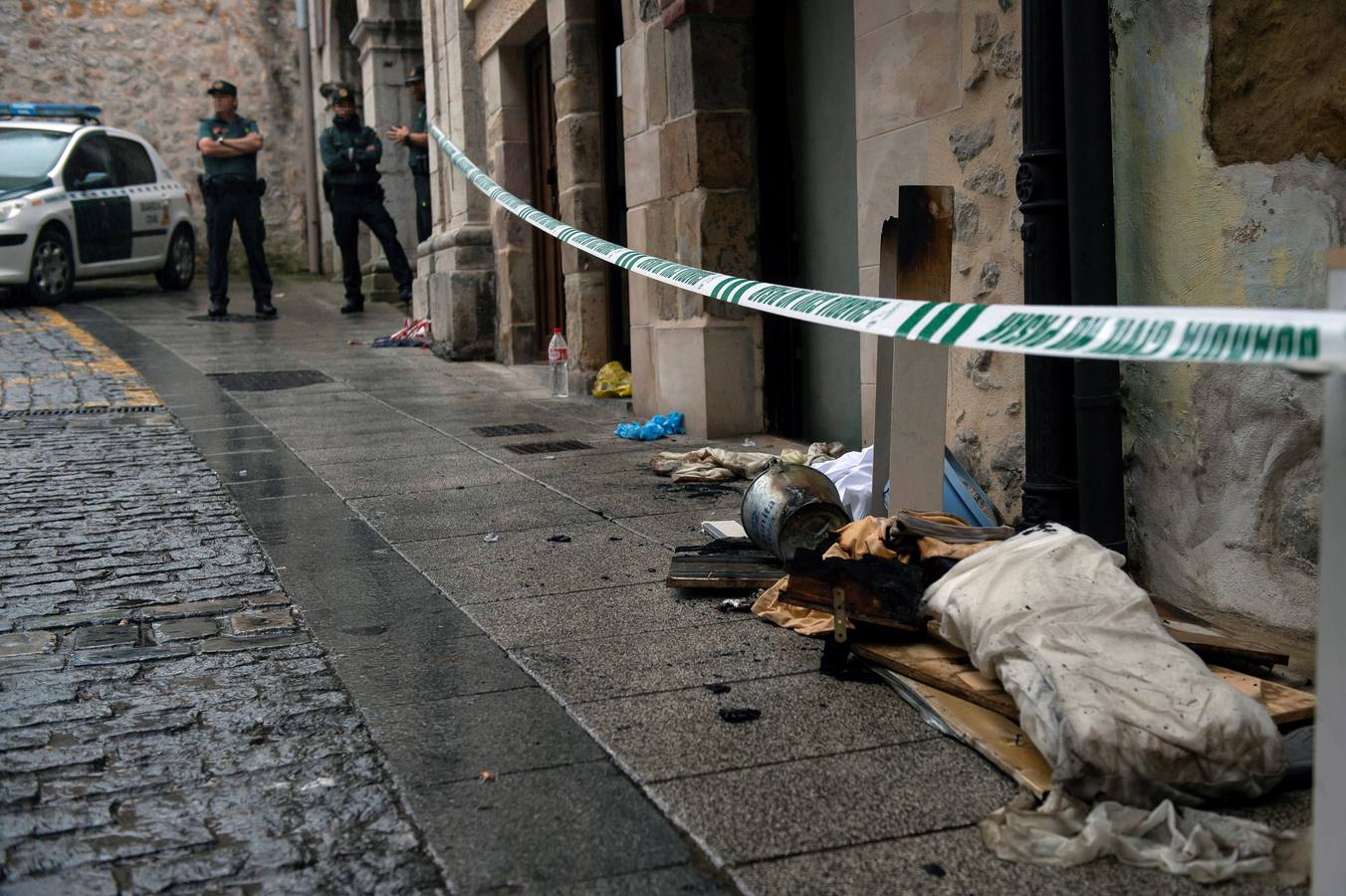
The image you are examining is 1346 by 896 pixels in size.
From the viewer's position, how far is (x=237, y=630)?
3988 mm

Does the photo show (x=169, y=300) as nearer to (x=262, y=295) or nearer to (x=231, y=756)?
(x=262, y=295)

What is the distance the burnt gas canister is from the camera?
4266mm

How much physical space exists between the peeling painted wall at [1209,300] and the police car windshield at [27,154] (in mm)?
13377

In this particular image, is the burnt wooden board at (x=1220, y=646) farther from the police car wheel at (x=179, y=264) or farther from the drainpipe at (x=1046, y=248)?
the police car wheel at (x=179, y=264)

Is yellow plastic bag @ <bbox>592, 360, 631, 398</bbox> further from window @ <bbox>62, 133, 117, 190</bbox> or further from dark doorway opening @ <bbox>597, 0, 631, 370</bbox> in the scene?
window @ <bbox>62, 133, 117, 190</bbox>

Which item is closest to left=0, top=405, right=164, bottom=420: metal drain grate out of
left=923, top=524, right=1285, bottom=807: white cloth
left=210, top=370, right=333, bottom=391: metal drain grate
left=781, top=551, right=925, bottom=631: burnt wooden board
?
left=210, top=370, right=333, bottom=391: metal drain grate

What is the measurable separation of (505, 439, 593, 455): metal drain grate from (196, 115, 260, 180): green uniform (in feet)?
26.1

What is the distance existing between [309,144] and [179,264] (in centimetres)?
438

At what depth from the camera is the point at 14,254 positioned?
14422 millimetres

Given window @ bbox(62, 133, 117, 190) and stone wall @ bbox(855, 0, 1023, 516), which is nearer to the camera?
stone wall @ bbox(855, 0, 1023, 516)

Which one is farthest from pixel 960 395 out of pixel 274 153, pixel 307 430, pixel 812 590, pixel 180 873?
pixel 274 153

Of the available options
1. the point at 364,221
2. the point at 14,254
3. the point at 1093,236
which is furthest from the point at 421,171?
the point at 1093,236

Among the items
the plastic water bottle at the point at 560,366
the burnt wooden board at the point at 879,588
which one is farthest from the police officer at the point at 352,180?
the burnt wooden board at the point at 879,588

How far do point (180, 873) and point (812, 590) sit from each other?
1673 mm
